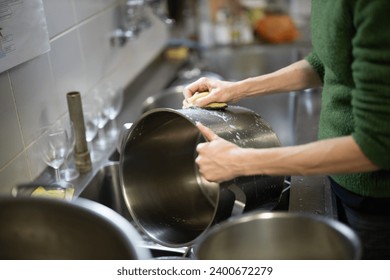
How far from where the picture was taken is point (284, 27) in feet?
7.84

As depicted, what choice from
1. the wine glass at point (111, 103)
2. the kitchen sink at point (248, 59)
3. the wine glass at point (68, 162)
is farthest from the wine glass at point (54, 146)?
the kitchen sink at point (248, 59)

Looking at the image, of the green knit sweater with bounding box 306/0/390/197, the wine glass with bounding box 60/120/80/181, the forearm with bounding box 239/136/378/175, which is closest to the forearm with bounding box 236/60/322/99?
the green knit sweater with bounding box 306/0/390/197

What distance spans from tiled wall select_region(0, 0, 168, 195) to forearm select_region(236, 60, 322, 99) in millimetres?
494

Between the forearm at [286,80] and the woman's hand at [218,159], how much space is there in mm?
275

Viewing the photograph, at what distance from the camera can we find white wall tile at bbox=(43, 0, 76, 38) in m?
1.22

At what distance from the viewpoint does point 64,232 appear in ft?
2.19

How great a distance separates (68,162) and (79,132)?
0.38 ft

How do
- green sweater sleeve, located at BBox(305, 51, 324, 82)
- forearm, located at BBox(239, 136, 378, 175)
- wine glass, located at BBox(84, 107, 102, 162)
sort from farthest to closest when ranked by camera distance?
wine glass, located at BBox(84, 107, 102, 162) < green sweater sleeve, located at BBox(305, 51, 324, 82) < forearm, located at BBox(239, 136, 378, 175)

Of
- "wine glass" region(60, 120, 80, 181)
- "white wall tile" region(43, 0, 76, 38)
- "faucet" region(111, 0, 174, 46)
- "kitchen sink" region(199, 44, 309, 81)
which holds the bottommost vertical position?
"kitchen sink" region(199, 44, 309, 81)

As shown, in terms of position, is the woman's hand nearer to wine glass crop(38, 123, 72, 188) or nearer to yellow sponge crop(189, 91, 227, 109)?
yellow sponge crop(189, 91, 227, 109)

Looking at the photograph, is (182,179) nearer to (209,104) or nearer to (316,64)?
(209,104)

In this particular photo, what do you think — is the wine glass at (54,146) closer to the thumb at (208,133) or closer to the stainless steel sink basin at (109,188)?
the stainless steel sink basin at (109,188)

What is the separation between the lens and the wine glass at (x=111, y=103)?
1442 millimetres
